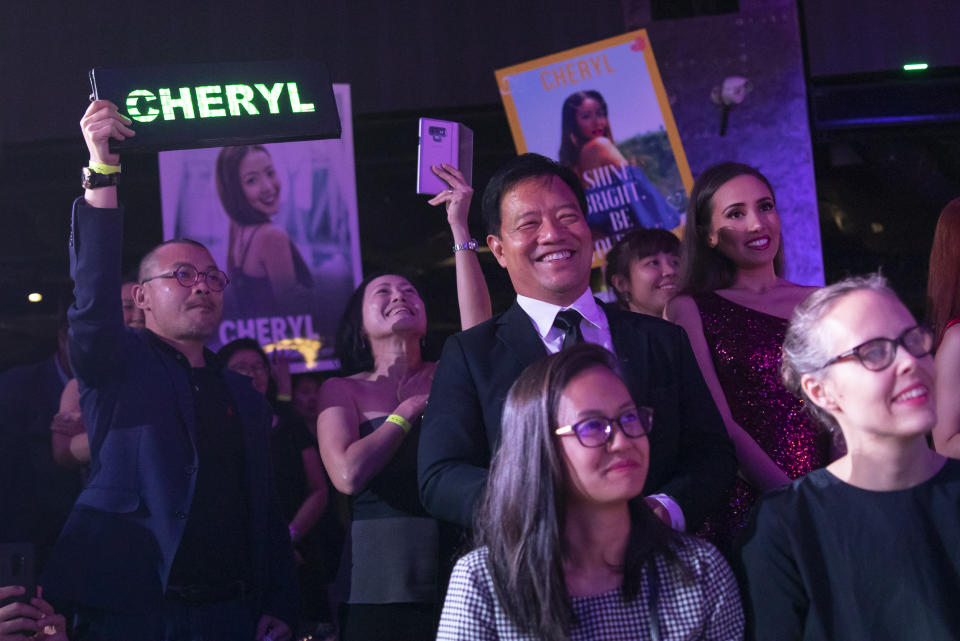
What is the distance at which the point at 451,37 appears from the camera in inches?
188

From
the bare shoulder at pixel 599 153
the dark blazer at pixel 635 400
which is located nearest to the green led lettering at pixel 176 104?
the dark blazer at pixel 635 400

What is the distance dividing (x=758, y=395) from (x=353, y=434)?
1125 millimetres

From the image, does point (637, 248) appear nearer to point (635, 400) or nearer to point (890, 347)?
point (635, 400)

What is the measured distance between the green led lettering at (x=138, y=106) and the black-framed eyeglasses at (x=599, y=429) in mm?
1372

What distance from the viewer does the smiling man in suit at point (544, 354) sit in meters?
2.00

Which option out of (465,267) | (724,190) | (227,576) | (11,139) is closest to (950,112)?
(724,190)

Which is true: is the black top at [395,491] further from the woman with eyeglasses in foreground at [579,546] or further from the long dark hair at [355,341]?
the woman with eyeglasses in foreground at [579,546]

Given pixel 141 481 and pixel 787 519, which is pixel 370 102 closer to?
pixel 141 481

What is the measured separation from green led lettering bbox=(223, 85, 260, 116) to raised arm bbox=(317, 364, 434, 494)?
0.86 meters

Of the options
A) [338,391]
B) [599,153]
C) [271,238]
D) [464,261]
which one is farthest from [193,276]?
[599,153]

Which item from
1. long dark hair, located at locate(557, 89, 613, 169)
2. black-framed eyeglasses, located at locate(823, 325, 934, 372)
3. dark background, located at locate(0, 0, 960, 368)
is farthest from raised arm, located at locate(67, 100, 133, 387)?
dark background, located at locate(0, 0, 960, 368)

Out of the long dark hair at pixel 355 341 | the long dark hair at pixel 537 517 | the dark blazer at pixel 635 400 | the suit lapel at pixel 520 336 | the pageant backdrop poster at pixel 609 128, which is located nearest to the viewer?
the long dark hair at pixel 537 517

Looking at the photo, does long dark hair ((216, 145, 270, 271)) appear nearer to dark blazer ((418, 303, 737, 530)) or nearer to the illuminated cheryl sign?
the illuminated cheryl sign

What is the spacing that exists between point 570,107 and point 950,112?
197 cm
